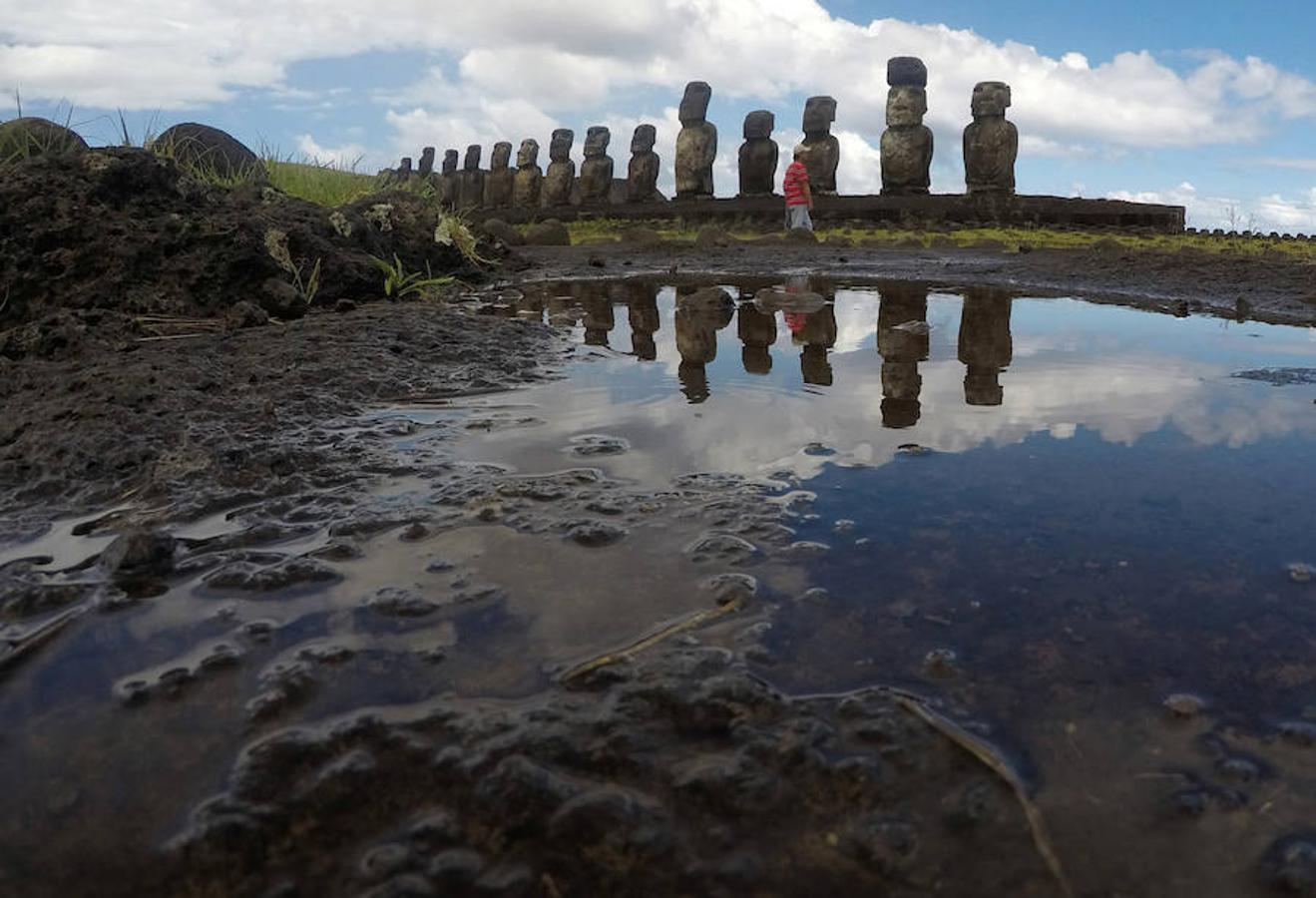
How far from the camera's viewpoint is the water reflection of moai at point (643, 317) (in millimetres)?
3760

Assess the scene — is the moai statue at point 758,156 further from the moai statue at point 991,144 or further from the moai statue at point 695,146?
the moai statue at point 991,144

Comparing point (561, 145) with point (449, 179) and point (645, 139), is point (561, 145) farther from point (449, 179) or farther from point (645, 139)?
point (449, 179)

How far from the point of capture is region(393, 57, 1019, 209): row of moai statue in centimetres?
1270

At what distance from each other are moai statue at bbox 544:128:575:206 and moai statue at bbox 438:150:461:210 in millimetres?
5586

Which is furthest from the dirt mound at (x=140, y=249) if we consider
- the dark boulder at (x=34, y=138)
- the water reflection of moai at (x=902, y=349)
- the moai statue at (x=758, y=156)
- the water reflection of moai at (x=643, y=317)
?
the moai statue at (x=758, y=156)

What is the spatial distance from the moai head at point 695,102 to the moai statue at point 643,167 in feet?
5.60

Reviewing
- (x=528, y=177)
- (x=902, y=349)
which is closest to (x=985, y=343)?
(x=902, y=349)

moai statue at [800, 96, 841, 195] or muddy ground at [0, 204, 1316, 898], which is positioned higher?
moai statue at [800, 96, 841, 195]

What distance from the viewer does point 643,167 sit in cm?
1727

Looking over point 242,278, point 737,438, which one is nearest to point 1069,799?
point 737,438

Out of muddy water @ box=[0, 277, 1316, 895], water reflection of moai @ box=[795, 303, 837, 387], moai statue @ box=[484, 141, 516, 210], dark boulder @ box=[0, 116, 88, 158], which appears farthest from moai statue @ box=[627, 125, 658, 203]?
muddy water @ box=[0, 277, 1316, 895]

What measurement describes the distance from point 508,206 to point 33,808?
21.0 metres

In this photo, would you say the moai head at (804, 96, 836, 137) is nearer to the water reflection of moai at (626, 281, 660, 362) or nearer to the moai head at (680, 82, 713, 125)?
the moai head at (680, 82, 713, 125)

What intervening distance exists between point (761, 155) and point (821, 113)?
1.39 metres
